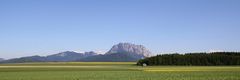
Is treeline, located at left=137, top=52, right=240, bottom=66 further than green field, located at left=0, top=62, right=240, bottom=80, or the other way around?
treeline, located at left=137, top=52, right=240, bottom=66

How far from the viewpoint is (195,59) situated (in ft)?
543

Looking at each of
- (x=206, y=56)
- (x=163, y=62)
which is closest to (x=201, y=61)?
(x=206, y=56)

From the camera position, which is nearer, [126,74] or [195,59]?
[126,74]

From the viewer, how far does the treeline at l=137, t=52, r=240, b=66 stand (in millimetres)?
158625

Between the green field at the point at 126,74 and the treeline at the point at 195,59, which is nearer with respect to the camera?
the green field at the point at 126,74

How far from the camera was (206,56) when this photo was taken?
164 m

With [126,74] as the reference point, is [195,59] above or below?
above

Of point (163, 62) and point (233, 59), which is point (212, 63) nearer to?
point (233, 59)

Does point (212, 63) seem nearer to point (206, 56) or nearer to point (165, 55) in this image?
point (206, 56)

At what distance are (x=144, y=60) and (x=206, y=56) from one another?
2611cm

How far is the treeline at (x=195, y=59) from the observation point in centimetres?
15862

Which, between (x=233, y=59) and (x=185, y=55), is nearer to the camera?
(x=233, y=59)

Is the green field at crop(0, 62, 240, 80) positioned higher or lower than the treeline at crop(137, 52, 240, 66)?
lower

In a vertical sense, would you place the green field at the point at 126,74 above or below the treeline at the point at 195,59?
below
